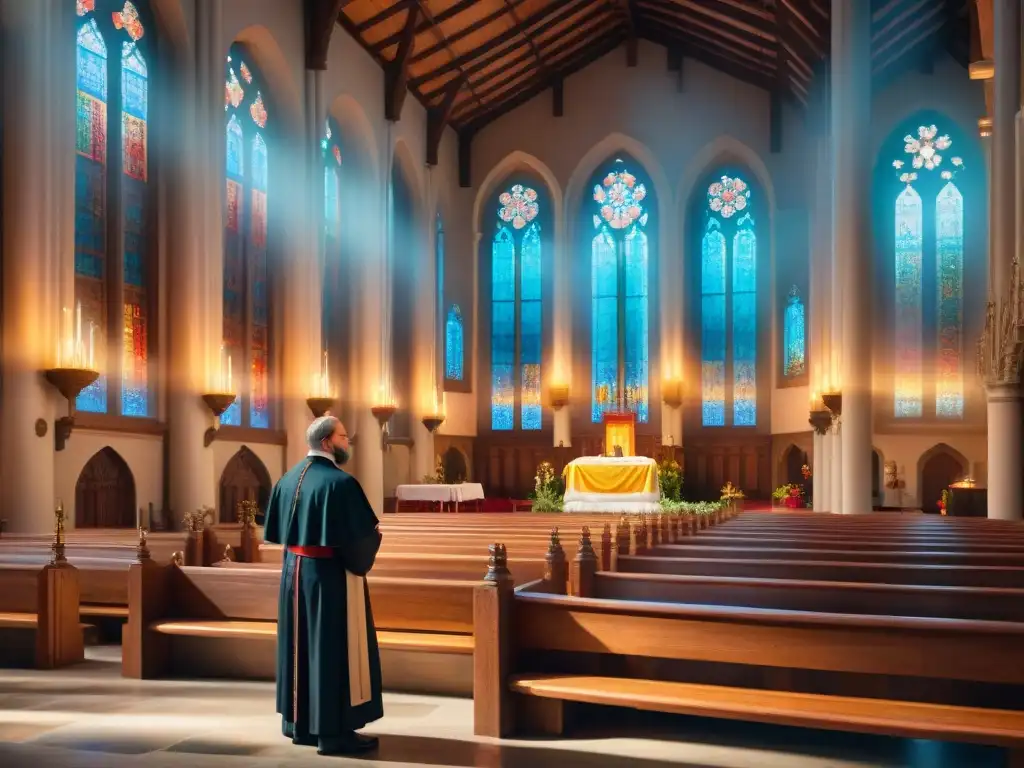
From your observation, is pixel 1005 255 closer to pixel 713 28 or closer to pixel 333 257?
pixel 713 28

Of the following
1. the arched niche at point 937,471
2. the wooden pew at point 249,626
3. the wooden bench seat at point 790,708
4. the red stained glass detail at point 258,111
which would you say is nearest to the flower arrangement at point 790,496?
the arched niche at point 937,471

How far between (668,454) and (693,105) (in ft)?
26.8

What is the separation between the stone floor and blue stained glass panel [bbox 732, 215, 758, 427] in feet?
67.9

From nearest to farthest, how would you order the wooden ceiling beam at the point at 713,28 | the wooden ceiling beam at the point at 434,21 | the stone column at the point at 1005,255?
the stone column at the point at 1005,255 < the wooden ceiling beam at the point at 434,21 < the wooden ceiling beam at the point at 713,28

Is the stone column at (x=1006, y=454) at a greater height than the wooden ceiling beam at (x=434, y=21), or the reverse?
the wooden ceiling beam at (x=434, y=21)

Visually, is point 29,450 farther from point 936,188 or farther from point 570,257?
point 936,188

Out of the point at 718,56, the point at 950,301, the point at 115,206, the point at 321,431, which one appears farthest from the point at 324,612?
the point at 718,56

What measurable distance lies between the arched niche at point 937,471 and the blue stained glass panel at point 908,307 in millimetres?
884

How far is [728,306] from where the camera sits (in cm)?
2580

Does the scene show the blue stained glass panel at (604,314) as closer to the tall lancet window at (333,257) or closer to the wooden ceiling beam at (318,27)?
the tall lancet window at (333,257)

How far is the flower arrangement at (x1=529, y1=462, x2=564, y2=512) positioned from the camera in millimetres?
20462

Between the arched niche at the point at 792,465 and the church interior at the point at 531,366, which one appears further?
the arched niche at the point at 792,465

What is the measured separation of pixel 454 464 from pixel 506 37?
32.2 feet

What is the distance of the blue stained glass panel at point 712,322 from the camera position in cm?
2575
